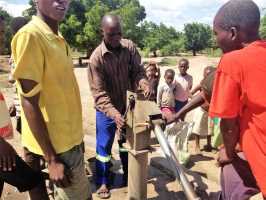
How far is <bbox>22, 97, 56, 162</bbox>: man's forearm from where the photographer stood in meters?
2.07

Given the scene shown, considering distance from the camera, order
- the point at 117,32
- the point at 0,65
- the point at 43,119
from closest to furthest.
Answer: the point at 43,119, the point at 117,32, the point at 0,65

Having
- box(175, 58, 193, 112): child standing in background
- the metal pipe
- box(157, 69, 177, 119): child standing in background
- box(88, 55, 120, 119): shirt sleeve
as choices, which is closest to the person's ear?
the metal pipe

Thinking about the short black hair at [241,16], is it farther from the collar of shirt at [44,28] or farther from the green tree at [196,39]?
the green tree at [196,39]

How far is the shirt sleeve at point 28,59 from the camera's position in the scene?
202 centimetres

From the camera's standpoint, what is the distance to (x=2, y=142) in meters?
2.30

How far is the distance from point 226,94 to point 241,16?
477mm

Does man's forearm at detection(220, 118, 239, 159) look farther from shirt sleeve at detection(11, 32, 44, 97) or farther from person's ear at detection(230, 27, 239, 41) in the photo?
shirt sleeve at detection(11, 32, 44, 97)

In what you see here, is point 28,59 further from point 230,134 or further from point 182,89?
point 182,89

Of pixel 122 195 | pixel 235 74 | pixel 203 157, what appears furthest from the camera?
pixel 203 157

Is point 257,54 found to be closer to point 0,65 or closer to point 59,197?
point 59,197

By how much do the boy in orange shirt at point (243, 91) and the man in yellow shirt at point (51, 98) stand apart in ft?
2.89

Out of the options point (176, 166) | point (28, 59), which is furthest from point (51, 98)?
point (176, 166)

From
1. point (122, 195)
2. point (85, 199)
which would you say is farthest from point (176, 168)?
point (122, 195)

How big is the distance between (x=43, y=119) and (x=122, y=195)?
2249mm
